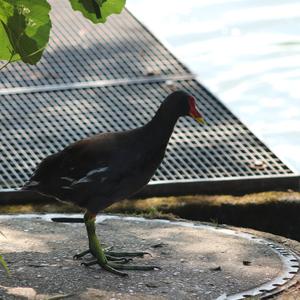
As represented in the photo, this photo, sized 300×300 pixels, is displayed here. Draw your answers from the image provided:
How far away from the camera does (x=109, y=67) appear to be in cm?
787

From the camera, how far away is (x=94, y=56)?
8070mm

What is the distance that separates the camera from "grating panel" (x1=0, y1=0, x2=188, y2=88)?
771 centimetres

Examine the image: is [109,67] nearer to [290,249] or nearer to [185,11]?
[185,11]

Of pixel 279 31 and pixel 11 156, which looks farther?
pixel 279 31

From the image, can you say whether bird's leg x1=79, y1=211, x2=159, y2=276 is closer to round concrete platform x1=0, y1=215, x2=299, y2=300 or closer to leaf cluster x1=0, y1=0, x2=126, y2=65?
round concrete platform x1=0, y1=215, x2=299, y2=300

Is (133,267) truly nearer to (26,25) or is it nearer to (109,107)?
(26,25)

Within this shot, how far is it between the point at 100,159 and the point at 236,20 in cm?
507

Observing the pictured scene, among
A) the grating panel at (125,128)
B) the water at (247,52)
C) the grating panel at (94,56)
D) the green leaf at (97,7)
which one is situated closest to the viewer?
the green leaf at (97,7)

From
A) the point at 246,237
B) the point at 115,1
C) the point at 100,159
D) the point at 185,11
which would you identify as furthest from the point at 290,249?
the point at 185,11

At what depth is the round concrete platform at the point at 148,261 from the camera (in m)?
4.61

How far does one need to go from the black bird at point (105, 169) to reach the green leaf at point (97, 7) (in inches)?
18.7

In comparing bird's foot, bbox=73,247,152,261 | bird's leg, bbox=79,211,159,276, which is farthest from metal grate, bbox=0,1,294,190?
bird's leg, bbox=79,211,159,276

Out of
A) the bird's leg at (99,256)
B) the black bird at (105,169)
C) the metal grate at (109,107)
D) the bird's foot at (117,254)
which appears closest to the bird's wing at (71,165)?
the black bird at (105,169)

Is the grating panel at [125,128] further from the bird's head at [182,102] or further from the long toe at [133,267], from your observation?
the long toe at [133,267]
